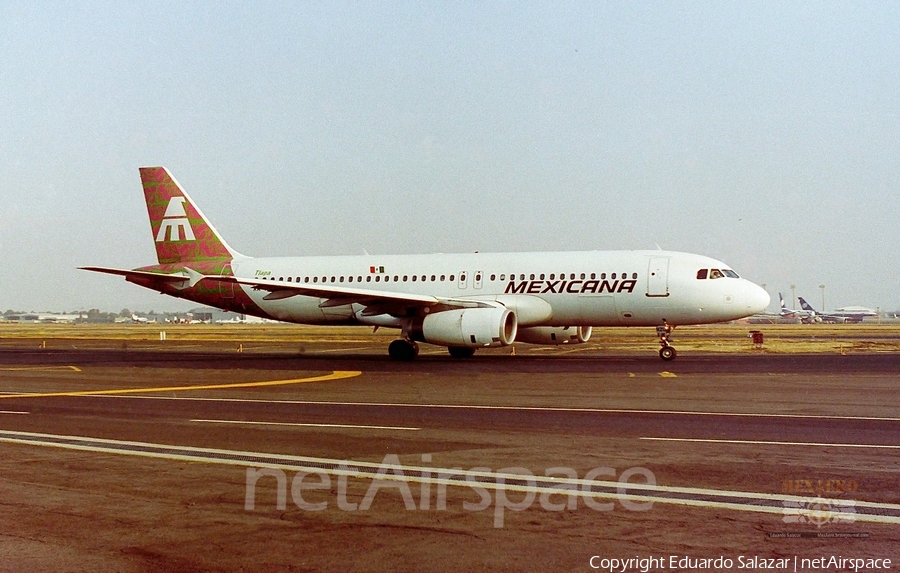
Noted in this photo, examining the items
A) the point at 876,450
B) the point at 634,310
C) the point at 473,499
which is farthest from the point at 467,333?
the point at 473,499

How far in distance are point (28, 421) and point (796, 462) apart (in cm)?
1069

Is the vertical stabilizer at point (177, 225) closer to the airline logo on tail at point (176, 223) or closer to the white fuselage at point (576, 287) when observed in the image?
the airline logo on tail at point (176, 223)

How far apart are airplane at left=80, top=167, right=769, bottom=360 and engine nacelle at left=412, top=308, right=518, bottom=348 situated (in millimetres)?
34

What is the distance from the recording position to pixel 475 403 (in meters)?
14.3

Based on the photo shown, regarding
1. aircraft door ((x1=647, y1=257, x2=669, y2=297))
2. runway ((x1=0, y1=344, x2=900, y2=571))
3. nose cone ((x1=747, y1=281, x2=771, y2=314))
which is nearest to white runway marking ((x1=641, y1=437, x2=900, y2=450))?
runway ((x1=0, y1=344, x2=900, y2=571))

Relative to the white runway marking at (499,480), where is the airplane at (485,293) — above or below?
above

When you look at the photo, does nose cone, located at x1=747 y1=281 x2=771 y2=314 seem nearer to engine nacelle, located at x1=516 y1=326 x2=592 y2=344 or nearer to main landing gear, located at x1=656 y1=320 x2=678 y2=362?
main landing gear, located at x1=656 y1=320 x2=678 y2=362

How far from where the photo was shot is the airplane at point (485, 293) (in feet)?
84.9

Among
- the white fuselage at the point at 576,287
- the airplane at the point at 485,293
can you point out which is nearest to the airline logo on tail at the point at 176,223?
the airplane at the point at 485,293

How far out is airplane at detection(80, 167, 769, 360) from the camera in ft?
84.9

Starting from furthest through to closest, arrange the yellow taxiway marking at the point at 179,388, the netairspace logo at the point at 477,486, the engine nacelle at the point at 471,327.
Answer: the engine nacelle at the point at 471,327 < the yellow taxiway marking at the point at 179,388 < the netairspace logo at the point at 477,486

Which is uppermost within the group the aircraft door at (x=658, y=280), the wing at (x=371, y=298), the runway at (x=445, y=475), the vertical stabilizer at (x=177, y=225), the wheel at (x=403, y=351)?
the vertical stabilizer at (x=177, y=225)

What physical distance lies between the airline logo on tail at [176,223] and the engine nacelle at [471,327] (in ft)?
41.3

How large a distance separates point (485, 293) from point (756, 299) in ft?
29.0
